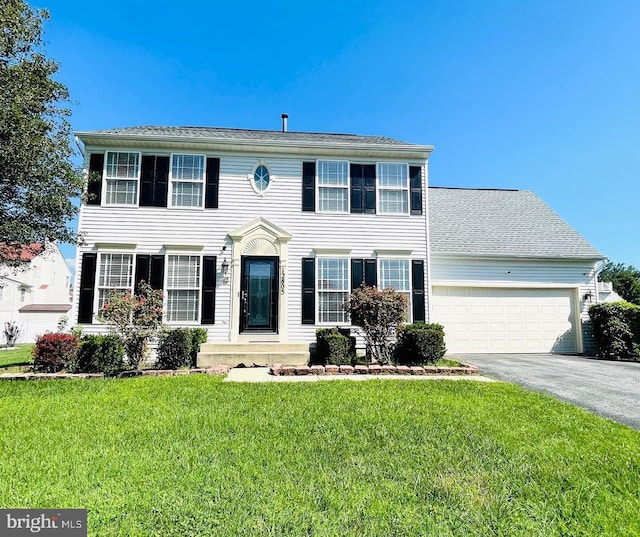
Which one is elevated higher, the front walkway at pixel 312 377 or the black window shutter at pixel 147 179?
the black window shutter at pixel 147 179

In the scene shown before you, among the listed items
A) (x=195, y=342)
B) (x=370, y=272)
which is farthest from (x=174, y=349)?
(x=370, y=272)

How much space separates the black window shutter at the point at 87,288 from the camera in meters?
9.48

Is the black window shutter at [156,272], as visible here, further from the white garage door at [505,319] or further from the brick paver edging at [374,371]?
the white garage door at [505,319]

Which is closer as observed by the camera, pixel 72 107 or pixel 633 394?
pixel 633 394

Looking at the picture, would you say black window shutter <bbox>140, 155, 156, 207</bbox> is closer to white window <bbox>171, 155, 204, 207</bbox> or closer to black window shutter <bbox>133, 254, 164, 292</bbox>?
white window <bbox>171, 155, 204, 207</bbox>

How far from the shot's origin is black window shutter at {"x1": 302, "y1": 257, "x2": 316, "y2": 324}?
10.1 metres

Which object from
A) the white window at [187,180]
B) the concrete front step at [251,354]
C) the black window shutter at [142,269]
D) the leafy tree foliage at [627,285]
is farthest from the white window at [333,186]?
the leafy tree foliage at [627,285]

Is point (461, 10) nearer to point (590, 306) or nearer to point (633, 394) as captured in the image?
point (633, 394)

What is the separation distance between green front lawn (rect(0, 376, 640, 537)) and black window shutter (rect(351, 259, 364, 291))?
5.19 metres

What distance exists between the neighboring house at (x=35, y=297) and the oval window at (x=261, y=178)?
16.0 m

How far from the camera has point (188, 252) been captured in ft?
32.8

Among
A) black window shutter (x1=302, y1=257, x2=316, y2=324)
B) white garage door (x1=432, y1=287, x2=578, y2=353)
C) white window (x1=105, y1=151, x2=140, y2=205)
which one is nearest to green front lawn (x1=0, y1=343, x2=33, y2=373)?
white window (x1=105, y1=151, x2=140, y2=205)

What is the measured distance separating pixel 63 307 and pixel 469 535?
31.8m

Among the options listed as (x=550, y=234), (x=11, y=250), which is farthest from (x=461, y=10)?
(x=11, y=250)
